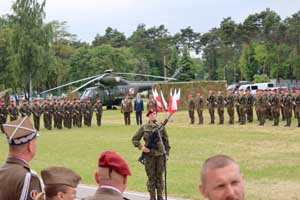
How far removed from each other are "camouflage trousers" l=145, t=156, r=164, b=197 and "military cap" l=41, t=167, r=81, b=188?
7012 millimetres

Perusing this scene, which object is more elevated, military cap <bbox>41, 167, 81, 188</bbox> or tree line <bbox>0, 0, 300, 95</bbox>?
tree line <bbox>0, 0, 300, 95</bbox>

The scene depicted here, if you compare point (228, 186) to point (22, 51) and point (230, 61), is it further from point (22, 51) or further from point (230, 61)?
point (230, 61)

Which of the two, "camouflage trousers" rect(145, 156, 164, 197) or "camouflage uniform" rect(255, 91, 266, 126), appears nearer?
"camouflage trousers" rect(145, 156, 164, 197)

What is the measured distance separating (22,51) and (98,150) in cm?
4569

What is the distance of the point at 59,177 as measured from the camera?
394 centimetres

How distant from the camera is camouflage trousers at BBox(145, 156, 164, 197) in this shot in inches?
432

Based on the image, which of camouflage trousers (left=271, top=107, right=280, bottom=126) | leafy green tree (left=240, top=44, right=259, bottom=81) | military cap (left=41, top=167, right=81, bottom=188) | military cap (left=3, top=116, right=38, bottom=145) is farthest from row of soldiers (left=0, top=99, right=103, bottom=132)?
leafy green tree (left=240, top=44, right=259, bottom=81)

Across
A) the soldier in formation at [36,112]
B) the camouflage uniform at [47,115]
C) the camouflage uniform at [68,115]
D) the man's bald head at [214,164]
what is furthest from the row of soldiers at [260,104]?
the man's bald head at [214,164]

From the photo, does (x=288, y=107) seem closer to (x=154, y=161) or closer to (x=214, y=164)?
(x=154, y=161)

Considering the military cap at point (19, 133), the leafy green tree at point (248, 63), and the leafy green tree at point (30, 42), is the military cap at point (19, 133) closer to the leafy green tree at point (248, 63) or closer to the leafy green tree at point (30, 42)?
the leafy green tree at point (30, 42)

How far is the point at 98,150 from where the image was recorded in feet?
66.2

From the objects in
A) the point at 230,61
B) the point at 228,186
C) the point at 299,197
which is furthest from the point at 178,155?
the point at 230,61

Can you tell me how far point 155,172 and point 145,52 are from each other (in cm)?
9873

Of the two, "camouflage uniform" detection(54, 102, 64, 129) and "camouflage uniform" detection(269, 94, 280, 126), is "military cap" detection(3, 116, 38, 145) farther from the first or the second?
"camouflage uniform" detection(54, 102, 64, 129)
